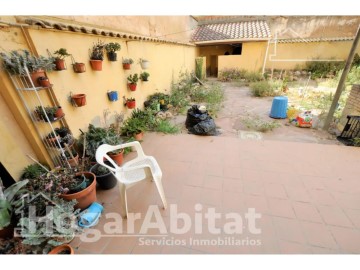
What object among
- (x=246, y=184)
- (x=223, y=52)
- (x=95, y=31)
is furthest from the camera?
(x=223, y=52)

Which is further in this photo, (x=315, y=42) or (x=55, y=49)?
(x=315, y=42)

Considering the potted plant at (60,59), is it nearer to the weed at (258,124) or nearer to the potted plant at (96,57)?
the potted plant at (96,57)

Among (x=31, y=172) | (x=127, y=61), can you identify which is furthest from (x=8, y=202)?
(x=127, y=61)

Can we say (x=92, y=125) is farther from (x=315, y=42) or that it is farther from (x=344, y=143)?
(x=315, y=42)

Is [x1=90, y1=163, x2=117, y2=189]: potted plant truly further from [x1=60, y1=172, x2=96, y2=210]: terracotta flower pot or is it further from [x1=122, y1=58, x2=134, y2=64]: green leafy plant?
[x1=122, y1=58, x2=134, y2=64]: green leafy plant

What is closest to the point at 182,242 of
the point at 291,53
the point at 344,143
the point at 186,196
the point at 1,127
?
the point at 186,196

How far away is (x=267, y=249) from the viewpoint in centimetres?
179

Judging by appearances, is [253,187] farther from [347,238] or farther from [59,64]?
[59,64]

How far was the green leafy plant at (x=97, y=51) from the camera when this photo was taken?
322 centimetres

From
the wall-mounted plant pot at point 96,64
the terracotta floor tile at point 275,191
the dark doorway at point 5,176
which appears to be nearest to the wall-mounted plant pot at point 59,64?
the wall-mounted plant pot at point 96,64

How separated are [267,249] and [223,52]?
47.1ft

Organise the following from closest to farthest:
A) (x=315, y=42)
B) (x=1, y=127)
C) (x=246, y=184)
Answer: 1. (x=1, y=127)
2. (x=246, y=184)
3. (x=315, y=42)

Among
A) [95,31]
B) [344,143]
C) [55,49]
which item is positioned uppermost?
[95,31]

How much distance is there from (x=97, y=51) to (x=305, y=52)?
534 inches
